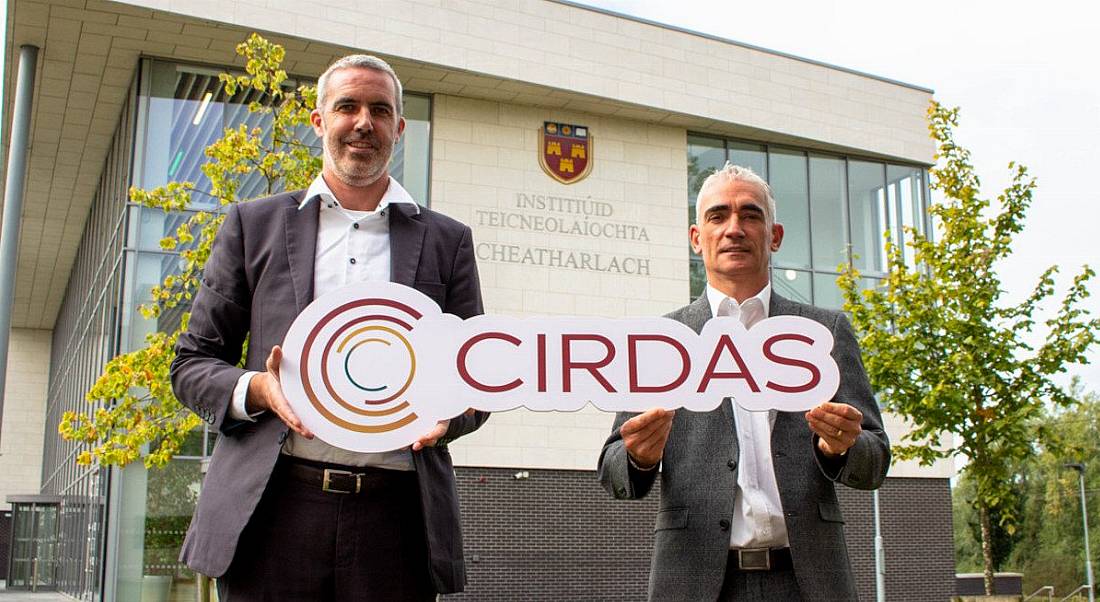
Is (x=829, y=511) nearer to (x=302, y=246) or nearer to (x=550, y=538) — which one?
(x=302, y=246)

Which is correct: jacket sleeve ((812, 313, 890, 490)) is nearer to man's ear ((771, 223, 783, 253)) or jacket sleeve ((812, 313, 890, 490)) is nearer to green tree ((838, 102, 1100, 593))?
man's ear ((771, 223, 783, 253))

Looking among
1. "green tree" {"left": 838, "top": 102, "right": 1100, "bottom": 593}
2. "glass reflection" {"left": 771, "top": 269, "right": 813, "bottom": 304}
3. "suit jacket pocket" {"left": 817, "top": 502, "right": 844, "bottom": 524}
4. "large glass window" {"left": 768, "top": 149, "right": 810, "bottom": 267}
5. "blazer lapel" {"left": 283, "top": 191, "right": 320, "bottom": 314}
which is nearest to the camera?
"blazer lapel" {"left": 283, "top": 191, "right": 320, "bottom": 314}

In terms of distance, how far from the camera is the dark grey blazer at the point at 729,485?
2748 mm

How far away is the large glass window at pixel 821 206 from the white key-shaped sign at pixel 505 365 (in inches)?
707

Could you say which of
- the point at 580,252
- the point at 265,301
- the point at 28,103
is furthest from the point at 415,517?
the point at 580,252

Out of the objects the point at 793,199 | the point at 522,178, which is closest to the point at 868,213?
the point at 793,199

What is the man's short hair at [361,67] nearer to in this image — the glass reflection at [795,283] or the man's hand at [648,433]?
the man's hand at [648,433]

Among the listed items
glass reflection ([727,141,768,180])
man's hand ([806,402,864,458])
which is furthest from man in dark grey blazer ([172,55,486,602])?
glass reflection ([727,141,768,180])

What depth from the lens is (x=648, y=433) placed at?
259 centimetres

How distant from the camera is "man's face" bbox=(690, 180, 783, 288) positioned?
287 cm

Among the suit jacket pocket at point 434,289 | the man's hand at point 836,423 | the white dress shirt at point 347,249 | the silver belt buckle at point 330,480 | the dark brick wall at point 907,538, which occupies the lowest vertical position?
the dark brick wall at point 907,538

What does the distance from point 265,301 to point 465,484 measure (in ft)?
51.2

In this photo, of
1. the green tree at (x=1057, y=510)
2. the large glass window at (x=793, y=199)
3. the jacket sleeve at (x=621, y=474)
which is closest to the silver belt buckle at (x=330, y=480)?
the jacket sleeve at (x=621, y=474)

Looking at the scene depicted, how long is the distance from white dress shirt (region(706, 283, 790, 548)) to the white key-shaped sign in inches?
11.2
